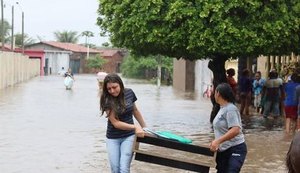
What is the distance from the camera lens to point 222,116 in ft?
20.1

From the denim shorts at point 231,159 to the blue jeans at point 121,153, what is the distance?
39.4 inches

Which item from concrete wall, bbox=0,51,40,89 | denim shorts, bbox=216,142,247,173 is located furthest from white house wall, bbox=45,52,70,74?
denim shorts, bbox=216,142,247,173

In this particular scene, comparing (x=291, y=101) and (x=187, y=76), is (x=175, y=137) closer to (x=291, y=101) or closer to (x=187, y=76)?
(x=291, y=101)

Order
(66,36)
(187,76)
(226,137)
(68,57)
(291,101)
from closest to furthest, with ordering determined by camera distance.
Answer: (226,137) → (291,101) → (187,76) → (68,57) → (66,36)

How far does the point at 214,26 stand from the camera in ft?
42.6

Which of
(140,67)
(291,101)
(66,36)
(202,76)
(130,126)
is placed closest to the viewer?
(130,126)

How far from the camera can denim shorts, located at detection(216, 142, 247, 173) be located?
611cm

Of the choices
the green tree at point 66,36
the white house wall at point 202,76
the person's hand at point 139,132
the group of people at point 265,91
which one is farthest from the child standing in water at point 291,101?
the green tree at point 66,36

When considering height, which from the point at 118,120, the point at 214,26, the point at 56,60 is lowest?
the point at 118,120

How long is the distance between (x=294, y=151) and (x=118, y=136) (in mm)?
3952

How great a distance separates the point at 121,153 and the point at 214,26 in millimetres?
6813

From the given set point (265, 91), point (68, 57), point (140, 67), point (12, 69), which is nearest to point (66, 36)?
point (68, 57)

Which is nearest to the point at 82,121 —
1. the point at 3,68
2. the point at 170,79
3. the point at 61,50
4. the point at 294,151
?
the point at 294,151

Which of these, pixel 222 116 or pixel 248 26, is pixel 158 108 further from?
pixel 222 116
